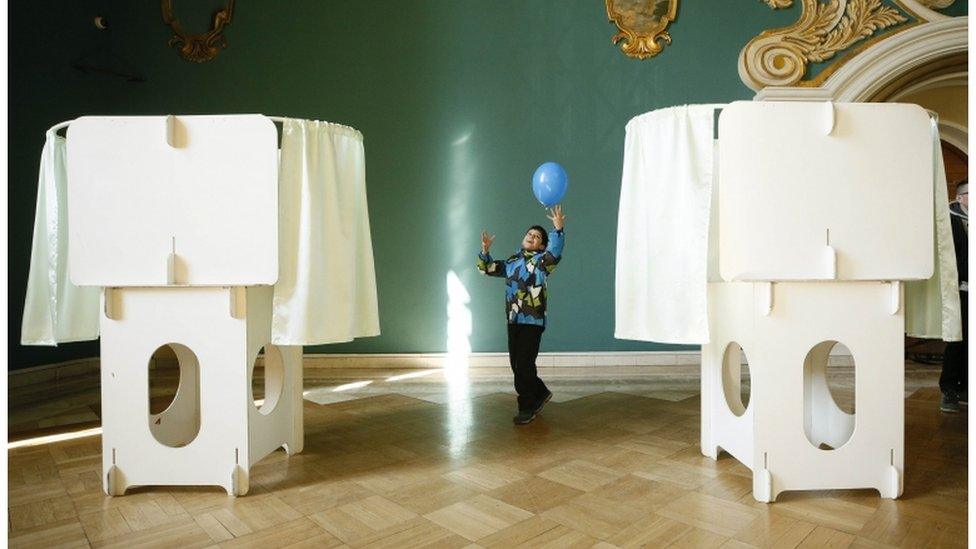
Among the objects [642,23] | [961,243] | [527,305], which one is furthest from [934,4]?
[527,305]

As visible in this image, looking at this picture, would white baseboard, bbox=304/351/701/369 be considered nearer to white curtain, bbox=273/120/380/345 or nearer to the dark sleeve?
the dark sleeve

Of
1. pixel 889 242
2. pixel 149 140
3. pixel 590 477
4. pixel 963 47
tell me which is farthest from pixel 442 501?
pixel 963 47

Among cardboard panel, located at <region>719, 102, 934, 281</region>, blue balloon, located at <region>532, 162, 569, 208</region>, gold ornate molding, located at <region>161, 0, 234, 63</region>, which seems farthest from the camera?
gold ornate molding, located at <region>161, 0, 234, 63</region>

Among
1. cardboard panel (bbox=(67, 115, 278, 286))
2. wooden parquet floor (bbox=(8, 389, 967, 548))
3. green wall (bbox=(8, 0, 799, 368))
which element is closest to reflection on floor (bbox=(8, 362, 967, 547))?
wooden parquet floor (bbox=(8, 389, 967, 548))

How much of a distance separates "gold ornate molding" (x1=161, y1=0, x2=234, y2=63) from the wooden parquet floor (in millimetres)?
3748

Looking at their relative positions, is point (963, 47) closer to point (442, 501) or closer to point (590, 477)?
point (590, 477)

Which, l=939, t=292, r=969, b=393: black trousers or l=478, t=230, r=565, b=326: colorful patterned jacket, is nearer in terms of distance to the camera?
l=478, t=230, r=565, b=326: colorful patterned jacket

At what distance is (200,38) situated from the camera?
18.2 ft

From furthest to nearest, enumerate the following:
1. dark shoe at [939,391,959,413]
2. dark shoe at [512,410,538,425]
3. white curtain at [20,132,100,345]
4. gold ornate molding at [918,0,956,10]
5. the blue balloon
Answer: gold ornate molding at [918,0,956,10]
dark shoe at [939,391,959,413]
dark shoe at [512,410,538,425]
the blue balloon
white curtain at [20,132,100,345]

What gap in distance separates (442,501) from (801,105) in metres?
2.05

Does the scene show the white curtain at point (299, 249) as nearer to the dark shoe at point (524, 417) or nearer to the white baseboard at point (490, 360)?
the dark shoe at point (524, 417)

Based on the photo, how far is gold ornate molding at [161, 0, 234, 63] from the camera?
553cm

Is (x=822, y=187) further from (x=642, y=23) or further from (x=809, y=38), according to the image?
(x=809, y=38)

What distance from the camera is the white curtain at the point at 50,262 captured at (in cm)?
255
